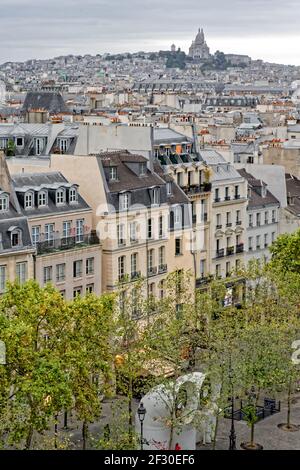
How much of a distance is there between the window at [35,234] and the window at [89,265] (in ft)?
13.0

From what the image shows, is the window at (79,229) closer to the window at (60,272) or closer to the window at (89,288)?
the window at (60,272)

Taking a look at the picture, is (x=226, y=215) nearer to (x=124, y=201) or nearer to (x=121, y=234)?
(x=124, y=201)

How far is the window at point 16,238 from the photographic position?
56.7m

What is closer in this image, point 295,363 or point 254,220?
point 295,363

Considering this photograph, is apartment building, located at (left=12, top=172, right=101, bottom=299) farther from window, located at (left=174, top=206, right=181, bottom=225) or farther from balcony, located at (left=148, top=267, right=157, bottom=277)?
window, located at (left=174, top=206, right=181, bottom=225)

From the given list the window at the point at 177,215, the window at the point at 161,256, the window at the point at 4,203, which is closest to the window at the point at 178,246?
the window at the point at 177,215

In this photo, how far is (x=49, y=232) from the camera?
59.7m

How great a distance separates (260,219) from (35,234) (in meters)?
27.9

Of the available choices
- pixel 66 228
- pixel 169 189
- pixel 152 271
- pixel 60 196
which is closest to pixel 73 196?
pixel 60 196

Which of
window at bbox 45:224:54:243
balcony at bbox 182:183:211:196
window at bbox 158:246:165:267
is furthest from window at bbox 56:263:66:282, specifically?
balcony at bbox 182:183:211:196
